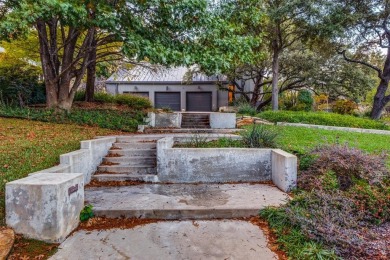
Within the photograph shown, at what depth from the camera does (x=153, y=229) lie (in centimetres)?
Result: 345

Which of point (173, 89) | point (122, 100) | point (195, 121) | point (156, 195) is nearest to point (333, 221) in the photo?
point (156, 195)

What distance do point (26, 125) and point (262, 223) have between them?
7183 millimetres

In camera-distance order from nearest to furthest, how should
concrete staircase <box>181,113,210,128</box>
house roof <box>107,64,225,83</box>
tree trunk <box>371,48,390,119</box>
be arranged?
concrete staircase <box>181,113,210,128</box>
tree trunk <box>371,48,390,119</box>
house roof <box>107,64,225,83</box>

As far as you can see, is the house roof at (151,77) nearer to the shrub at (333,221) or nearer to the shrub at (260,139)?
the shrub at (260,139)

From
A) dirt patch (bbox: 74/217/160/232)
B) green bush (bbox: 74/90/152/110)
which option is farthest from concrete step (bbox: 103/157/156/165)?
green bush (bbox: 74/90/152/110)

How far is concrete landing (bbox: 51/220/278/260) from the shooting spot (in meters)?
2.87

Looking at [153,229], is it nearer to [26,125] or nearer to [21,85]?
[26,125]

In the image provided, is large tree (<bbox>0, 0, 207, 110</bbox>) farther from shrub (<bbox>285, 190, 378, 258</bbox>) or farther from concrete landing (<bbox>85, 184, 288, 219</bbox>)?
shrub (<bbox>285, 190, 378, 258</bbox>)

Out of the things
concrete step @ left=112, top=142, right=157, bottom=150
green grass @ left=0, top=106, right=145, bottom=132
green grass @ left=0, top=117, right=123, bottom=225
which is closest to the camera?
green grass @ left=0, top=117, right=123, bottom=225

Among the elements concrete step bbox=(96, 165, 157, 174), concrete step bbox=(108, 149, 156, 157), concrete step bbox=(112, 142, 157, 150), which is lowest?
concrete step bbox=(96, 165, 157, 174)

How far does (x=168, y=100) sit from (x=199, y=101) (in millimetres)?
2125

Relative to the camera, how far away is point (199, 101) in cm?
1789

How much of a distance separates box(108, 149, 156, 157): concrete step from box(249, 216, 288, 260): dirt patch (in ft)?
9.80

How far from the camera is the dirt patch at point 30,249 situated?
110 inches
